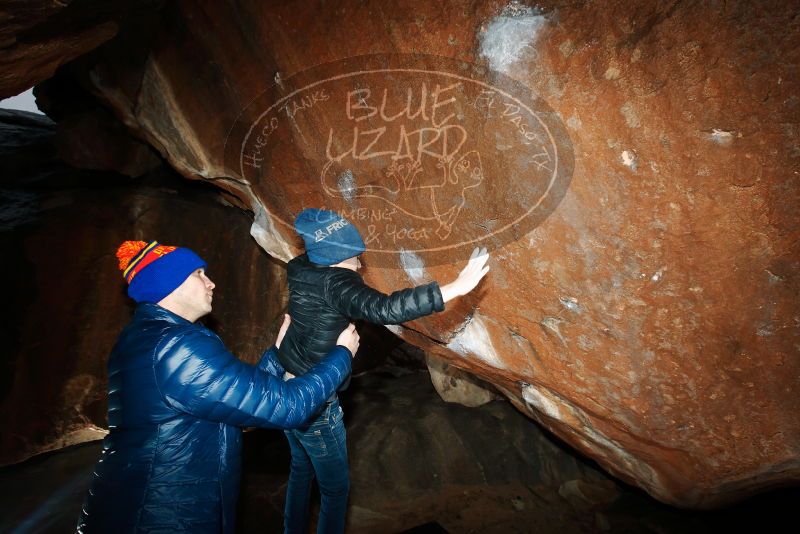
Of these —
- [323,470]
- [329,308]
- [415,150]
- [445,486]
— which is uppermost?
[415,150]

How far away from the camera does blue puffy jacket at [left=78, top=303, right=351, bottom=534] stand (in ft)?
4.78

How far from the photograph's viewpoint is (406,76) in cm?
226

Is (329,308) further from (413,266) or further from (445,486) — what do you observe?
(445,486)

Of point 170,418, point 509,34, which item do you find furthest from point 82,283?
point 509,34

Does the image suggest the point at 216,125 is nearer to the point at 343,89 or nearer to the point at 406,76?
the point at 343,89

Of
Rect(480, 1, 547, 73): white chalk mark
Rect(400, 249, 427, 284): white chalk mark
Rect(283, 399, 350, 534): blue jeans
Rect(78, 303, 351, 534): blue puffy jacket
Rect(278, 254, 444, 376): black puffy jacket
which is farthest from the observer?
Rect(400, 249, 427, 284): white chalk mark

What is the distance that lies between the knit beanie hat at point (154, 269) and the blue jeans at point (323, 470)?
1.02 m

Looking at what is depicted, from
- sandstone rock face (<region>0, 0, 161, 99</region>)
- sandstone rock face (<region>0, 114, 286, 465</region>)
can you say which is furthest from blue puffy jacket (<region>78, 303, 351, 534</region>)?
sandstone rock face (<region>0, 114, 286, 465</region>)

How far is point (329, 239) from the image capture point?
208 cm

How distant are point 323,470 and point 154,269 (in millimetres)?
1386

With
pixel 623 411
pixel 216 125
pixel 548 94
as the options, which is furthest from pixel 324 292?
pixel 216 125

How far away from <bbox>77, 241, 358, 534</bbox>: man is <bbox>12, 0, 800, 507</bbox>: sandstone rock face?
139cm

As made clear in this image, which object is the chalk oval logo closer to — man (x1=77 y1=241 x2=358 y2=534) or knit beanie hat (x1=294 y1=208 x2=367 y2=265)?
knit beanie hat (x1=294 y1=208 x2=367 y2=265)

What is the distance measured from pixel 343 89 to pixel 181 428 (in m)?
1.99
